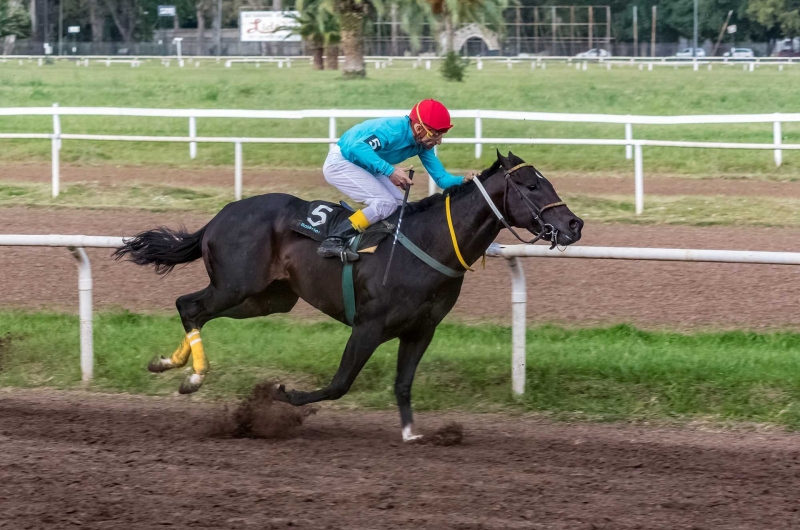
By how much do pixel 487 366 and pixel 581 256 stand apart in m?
1.06

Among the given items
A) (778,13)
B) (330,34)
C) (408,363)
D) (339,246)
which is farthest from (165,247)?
(778,13)

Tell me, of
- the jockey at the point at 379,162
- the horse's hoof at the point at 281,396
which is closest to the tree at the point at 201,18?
the jockey at the point at 379,162

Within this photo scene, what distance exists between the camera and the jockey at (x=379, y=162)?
18.7 feet

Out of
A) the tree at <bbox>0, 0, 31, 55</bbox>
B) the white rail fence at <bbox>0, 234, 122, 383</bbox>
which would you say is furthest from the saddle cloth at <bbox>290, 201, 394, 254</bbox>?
the tree at <bbox>0, 0, 31, 55</bbox>

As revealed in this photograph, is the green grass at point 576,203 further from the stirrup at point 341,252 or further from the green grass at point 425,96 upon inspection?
the stirrup at point 341,252

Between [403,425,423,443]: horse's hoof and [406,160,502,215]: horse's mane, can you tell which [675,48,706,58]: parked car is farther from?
[403,425,423,443]: horse's hoof

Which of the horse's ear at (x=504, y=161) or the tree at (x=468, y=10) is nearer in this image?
the horse's ear at (x=504, y=161)

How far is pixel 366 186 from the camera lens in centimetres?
596

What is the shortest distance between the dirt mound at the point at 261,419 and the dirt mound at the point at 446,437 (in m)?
0.73

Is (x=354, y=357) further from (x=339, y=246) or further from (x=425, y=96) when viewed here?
(x=425, y=96)

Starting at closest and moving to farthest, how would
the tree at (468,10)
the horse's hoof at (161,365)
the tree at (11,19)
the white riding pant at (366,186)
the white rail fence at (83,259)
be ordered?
the white riding pant at (366,186)
the horse's hoof at (161,365)
the white rail fence at (83,259)
the tree at (468,10)
the tree at (11,19)

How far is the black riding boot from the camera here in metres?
5.69

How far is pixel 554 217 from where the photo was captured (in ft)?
17.3

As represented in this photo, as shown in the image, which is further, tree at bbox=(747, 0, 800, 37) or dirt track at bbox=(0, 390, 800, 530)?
tree at bbox=(747, 0, 800, 37)
